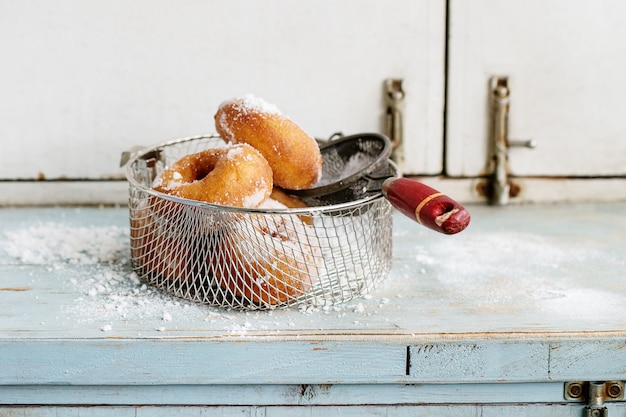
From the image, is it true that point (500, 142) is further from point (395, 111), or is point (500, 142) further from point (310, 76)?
point (310, 76)

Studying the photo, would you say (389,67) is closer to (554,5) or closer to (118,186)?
(554,5)

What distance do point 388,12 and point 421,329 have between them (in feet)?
1.88

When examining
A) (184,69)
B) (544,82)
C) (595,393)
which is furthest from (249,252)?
(544,82)

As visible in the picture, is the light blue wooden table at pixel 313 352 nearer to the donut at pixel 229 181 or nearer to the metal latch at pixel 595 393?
the metal latch at pixel 595 393

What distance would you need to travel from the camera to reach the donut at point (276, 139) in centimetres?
86

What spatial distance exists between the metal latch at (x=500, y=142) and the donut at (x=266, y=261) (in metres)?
0.50

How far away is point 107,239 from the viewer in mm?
1028

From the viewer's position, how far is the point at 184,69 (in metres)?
1.16

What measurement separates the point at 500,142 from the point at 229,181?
0.55 m

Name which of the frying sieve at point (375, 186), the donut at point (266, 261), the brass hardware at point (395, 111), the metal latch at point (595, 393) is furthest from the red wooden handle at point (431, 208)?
the brass hardware at point (395, 111)

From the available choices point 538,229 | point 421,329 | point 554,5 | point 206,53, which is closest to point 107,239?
point 206,53

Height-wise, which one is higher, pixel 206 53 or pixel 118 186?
pixel 206 53

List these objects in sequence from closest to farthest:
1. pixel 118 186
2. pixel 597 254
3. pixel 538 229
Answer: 1. pixel 597 254
2. pixel 538 229
3. pixel 118 186

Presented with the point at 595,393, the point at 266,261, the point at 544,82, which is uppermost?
the point at 544,82
